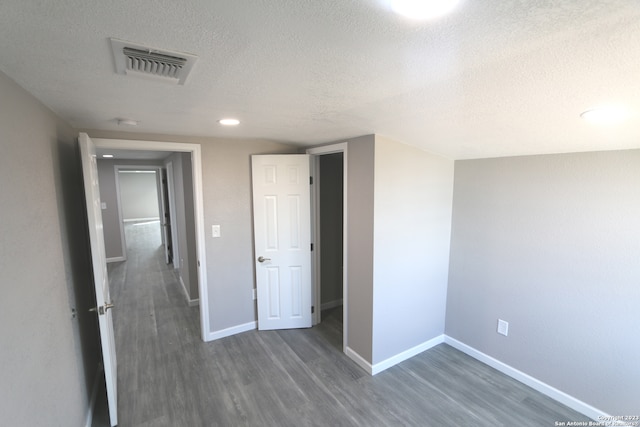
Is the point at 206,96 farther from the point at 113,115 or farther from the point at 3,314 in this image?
the point at 3,314

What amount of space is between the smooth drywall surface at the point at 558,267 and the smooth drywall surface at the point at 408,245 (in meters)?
0.22

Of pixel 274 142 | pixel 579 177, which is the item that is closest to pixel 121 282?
pixel 274 142

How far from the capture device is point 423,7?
0.78 m

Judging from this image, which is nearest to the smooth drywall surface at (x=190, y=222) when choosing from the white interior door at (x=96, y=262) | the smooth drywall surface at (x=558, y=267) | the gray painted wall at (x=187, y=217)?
the gray painted wall at (x=187, y=217)

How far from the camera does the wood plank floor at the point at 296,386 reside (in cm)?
217

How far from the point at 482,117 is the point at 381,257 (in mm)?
1334

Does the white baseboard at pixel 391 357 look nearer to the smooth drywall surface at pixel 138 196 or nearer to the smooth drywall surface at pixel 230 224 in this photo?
the smooth drywall surface at pixel 230 224

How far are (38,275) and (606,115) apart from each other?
286 cm

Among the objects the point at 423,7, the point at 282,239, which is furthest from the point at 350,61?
the point at 282,239

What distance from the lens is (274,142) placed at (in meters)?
3.29

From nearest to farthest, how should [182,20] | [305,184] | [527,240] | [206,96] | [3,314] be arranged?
[182,20] < [3,314] < [206,96] < [527,240] < [305,184]

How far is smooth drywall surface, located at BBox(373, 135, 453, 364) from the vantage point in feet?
8.27

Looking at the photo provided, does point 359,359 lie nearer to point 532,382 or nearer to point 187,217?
point 532,382

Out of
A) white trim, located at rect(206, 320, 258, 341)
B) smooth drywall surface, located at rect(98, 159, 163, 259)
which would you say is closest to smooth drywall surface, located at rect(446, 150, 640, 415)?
white trim, located at rect(206, 320, 258, 341)
